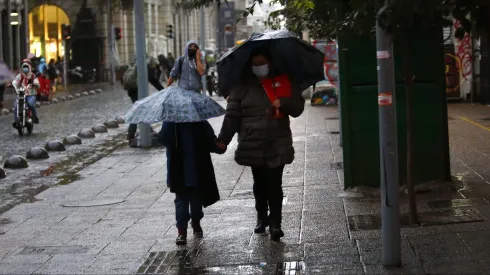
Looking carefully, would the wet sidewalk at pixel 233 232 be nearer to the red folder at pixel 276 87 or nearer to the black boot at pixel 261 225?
the black boot at pixel 261 225

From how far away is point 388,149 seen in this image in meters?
7.52

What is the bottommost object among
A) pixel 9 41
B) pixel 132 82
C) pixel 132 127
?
pixel 132 127

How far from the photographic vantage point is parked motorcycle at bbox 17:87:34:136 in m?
23.2

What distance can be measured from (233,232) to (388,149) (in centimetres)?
254

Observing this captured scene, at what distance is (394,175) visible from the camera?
7.53m

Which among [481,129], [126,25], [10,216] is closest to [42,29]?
[126,25]

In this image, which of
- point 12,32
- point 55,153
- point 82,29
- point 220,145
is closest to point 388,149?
point 220,145

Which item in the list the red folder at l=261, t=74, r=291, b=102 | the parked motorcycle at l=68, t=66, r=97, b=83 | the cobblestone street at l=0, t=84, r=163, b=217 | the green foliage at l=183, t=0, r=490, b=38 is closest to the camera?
the green foliage at l=183, t=0, r=490, b=38

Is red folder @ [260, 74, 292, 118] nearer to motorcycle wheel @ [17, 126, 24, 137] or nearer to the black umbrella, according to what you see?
the black umbrella

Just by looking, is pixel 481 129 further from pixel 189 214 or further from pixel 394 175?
pixel 394 175

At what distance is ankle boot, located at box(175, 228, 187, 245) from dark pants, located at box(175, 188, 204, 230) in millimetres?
29

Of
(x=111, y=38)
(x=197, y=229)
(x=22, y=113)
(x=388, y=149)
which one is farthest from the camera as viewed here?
(x=111, y=38)

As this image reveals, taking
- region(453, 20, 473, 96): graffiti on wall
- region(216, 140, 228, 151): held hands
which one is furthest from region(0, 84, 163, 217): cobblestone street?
region(453, 20, 473, 96): graffiti on wall

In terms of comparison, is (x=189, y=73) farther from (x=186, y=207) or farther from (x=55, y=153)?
(x=186, y=207)
